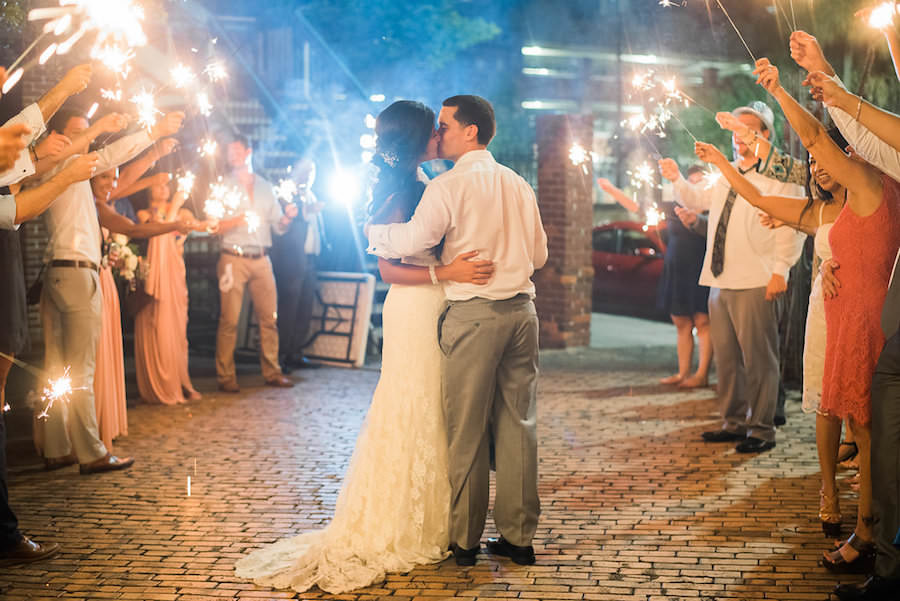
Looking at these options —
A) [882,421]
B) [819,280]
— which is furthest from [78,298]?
[882,421]

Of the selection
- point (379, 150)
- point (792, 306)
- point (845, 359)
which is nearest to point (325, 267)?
point (792, 306)

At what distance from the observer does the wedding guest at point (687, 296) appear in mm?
9109

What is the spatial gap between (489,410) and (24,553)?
2.34 m

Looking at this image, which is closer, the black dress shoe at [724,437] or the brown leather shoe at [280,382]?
the black dress shoe at [724,437]

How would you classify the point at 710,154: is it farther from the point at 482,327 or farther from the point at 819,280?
the point at 482,327

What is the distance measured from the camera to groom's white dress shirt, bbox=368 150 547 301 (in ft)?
14.0

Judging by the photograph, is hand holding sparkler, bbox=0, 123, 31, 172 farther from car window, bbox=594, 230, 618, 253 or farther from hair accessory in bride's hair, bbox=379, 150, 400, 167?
car window, bbox=594, 230, 618, 253

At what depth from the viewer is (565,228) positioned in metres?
12.0

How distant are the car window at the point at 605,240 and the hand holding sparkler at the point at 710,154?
11.6 meters

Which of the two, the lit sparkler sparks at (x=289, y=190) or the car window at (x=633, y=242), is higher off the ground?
the lit sparkler sparks at (x=289, y=190)

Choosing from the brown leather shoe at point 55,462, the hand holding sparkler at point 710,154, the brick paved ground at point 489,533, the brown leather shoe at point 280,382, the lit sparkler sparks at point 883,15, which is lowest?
the brick paved ground at point 489,533

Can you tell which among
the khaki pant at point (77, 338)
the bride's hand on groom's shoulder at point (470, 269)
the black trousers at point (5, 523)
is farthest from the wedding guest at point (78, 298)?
the bride's hand on groom's shoulder at point (470, 269)

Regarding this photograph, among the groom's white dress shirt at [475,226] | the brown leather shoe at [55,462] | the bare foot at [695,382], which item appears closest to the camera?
the groom's white dress shirt at [475,226]

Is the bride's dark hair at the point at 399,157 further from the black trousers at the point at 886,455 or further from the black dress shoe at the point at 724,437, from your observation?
the black dress shoe at the point at 724,437
